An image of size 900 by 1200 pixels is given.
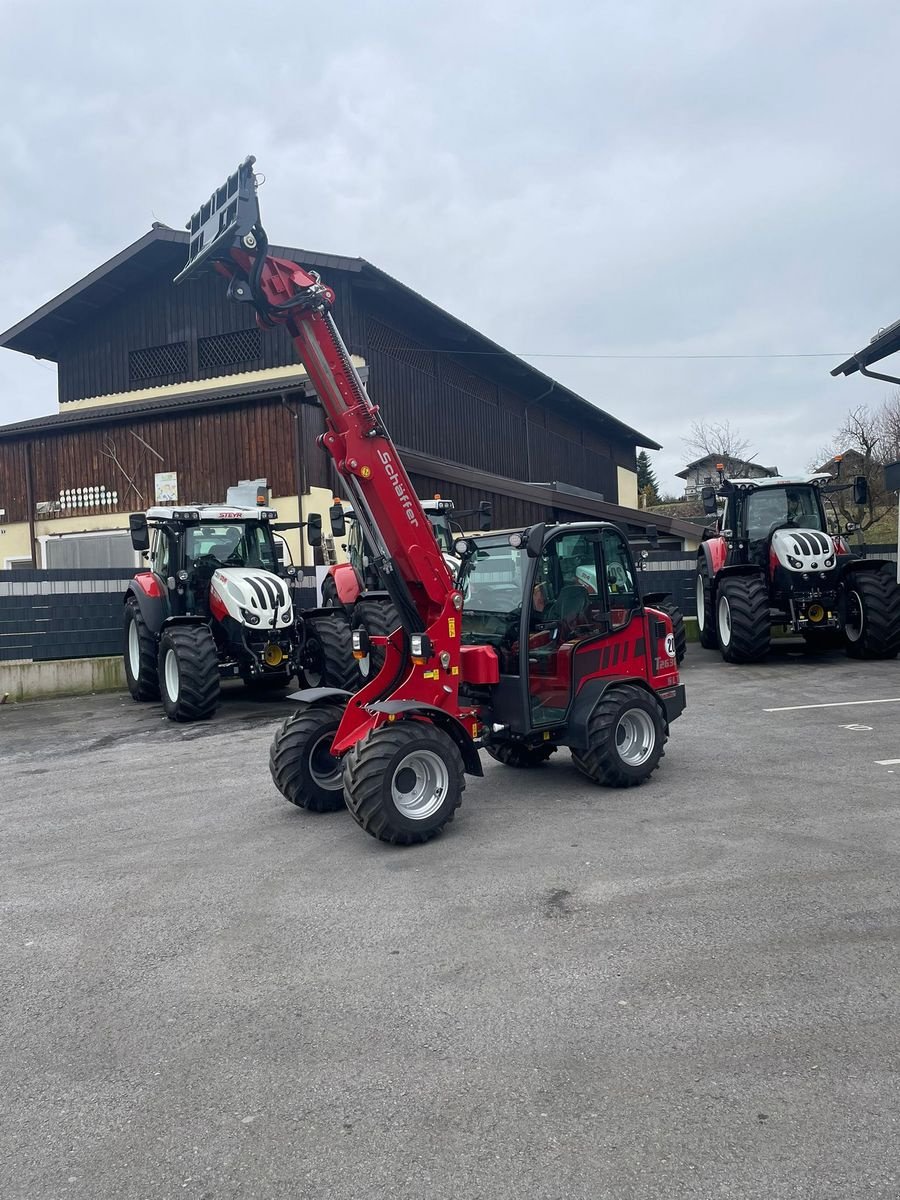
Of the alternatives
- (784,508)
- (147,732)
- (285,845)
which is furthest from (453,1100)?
(784,508)

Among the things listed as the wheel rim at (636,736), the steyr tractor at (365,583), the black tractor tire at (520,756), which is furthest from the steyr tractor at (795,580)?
the wheel rim at (636,736)

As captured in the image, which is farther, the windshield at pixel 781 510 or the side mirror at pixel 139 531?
the windshield at pixel 781 510

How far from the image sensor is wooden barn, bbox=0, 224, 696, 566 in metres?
18.7

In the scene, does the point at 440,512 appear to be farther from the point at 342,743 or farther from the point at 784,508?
the point at 342,743

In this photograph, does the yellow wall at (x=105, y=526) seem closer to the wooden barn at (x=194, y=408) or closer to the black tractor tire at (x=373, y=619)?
the wooden barn at (x=194, y=408)

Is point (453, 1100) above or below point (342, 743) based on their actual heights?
below

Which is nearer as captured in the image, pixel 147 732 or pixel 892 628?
pixel 147 732

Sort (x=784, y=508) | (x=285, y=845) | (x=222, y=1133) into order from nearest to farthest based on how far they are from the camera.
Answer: (x=222, y=1133) → (x=285, y=845) → (x=784, y=508)

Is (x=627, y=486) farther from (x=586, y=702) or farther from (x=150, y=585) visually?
(x=586, y=702)

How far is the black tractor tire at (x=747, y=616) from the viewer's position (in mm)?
13320

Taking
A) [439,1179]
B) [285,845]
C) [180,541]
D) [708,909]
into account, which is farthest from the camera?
[180,541]

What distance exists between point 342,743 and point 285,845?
0.76 m

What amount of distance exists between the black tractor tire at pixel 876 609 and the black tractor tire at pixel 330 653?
7494 millimetres

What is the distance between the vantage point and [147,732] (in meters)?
10.7
